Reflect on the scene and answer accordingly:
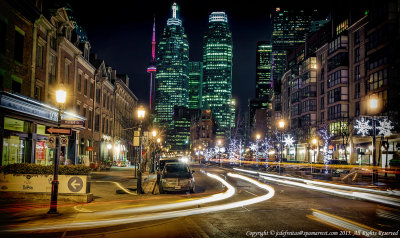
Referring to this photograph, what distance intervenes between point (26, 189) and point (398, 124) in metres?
44.8

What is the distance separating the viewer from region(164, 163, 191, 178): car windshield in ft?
62.1

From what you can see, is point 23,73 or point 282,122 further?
point 282,122

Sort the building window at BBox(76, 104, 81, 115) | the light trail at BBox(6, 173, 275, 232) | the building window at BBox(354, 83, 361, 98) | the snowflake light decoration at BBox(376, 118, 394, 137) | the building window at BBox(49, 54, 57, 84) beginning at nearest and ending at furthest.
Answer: the light trail at BBox(6, 173, 275, 232) < the building window at BBox(49, 54, 57, 84) < the building window at BBox(76, 104, 81, 115) < the snowflake light decoration at BBox(376, 118, 394, 137) < the building window at BBox(354, 83, 361, 98)

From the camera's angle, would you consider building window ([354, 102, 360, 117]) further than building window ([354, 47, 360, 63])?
No

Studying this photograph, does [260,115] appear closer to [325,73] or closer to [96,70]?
[325,73]

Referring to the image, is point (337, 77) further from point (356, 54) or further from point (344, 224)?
point (344, 224)

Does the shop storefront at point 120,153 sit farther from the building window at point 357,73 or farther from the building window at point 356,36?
the building window at point 356,36

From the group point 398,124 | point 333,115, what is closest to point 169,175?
point 398,124

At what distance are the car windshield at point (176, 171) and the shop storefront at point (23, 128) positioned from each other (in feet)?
20.0

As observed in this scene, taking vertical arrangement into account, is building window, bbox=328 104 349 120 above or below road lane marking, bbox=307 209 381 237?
above

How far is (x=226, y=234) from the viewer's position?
8750 mm

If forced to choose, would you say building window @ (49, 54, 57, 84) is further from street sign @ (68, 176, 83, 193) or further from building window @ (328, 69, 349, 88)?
building window @ (328, 69, 349, 88)

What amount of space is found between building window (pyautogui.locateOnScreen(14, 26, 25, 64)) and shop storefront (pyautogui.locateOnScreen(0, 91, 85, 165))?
326 centimetres

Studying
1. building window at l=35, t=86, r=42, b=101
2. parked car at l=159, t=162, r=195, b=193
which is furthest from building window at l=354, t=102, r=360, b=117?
building window at l=35, t=86, r=42, b=101
